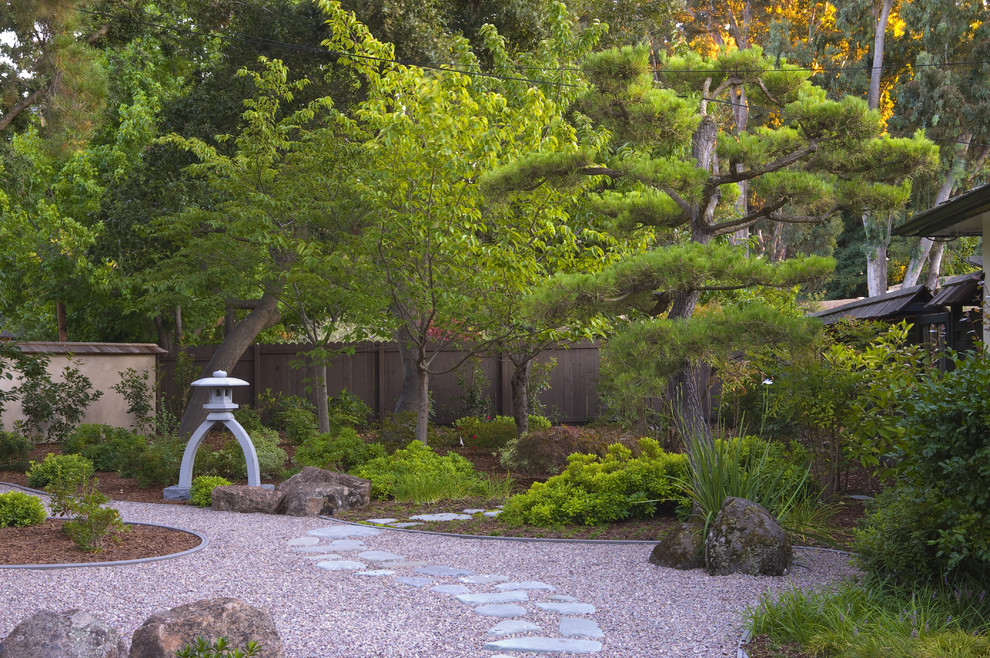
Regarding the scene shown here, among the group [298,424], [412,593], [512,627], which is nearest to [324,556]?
[412,593]

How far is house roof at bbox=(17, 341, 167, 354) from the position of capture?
12.4 metres

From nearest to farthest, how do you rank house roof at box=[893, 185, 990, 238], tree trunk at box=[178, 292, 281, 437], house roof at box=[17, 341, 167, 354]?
house roof at box=[893, 185, 990, 238] < house roof at box=[17, 341, 167, 354] < tree trunk at box=[178, 292, 281, 437]

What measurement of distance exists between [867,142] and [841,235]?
77.6ft

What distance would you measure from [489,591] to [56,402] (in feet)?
31.9

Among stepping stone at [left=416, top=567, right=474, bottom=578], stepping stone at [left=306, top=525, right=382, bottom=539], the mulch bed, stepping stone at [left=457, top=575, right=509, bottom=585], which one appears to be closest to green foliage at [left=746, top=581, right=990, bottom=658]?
stepping stone at [left=457, top=575, right=509, bottom=585]

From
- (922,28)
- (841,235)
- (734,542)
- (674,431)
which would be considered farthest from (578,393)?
(841,235)

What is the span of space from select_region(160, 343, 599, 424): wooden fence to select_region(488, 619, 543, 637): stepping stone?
34.2ft

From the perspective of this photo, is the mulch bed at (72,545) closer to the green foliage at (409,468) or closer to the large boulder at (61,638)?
the green foliage at (409,468)

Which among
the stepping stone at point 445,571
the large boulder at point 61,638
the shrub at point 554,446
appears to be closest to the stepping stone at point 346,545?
the stepping stone at point 445,571

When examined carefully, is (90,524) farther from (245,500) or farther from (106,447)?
(106,447)

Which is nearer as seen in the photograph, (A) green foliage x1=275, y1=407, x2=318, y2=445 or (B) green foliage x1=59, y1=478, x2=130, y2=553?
(B) green foliage x1=59, y1=478, x2=130, y2=553

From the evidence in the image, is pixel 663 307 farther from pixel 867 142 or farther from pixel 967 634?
pixel 967 634

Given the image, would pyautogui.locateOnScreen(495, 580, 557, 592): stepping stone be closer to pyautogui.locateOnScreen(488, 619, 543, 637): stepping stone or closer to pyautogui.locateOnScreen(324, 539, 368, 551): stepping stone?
pyautogui.locateOnScreen(488, 619, 543, 637): stepping stone

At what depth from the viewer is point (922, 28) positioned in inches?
771
